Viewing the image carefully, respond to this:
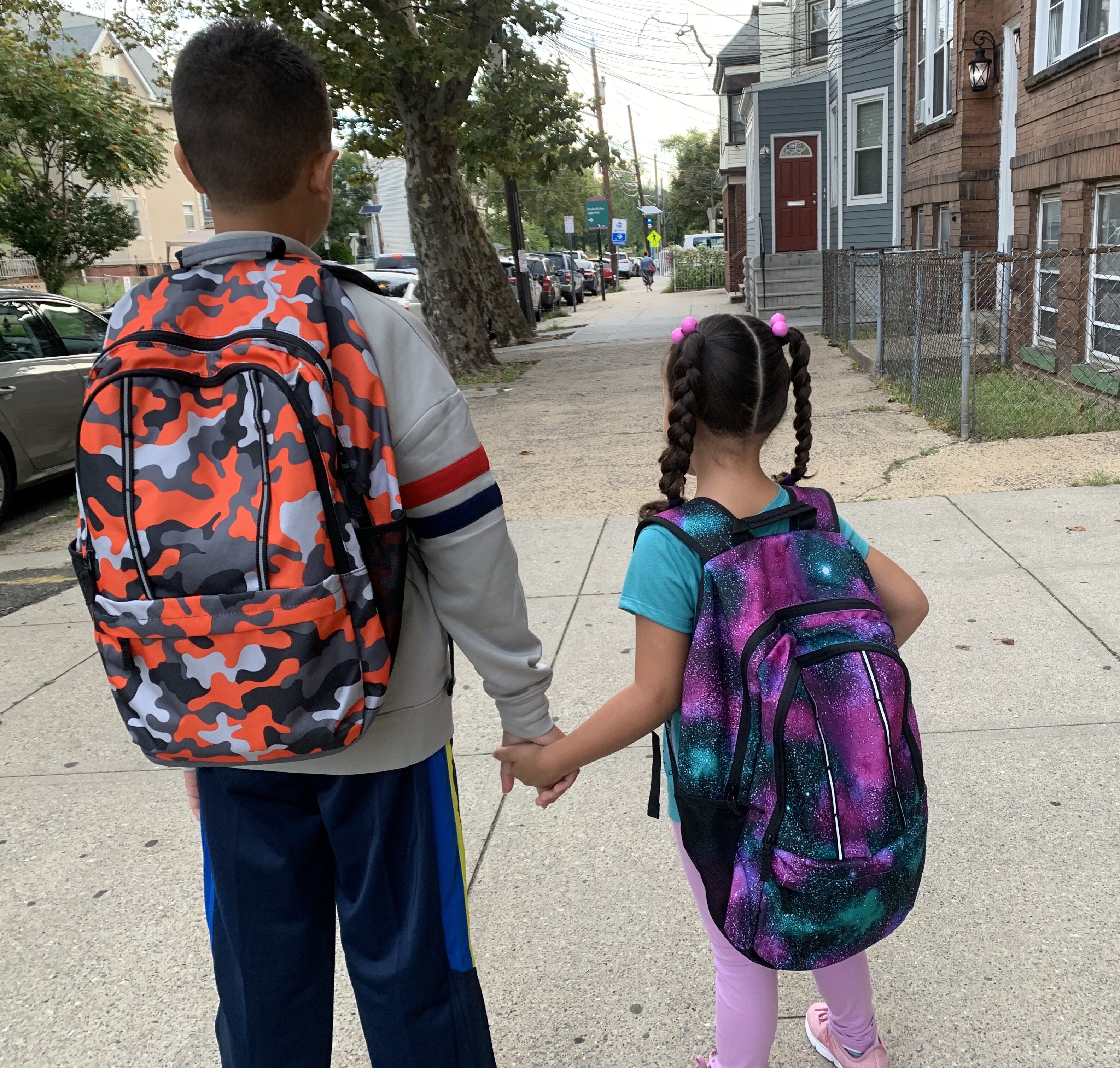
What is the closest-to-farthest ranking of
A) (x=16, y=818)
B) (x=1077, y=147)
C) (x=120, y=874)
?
(x=120, y=874) → (x=16, y=818) → (x=1077, y=147)

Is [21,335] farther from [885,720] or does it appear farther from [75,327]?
[885,720]

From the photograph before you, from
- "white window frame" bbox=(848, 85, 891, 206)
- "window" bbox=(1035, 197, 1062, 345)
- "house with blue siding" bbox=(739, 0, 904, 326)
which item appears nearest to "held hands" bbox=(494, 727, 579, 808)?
"window" bbox=(1035, 197, 1062, 345)

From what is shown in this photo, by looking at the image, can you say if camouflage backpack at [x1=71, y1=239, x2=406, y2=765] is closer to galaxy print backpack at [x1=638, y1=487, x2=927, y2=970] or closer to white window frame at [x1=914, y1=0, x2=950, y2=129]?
galaxy print backpack at [x1=638, y1=487, x2=927, y2=970]

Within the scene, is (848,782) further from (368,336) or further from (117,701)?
(117,701)

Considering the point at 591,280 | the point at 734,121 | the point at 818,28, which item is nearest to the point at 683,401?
the point at 818,28

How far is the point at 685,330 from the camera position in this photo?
172 centimetres

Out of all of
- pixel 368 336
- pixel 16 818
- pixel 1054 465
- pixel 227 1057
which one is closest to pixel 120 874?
pixel 16 818

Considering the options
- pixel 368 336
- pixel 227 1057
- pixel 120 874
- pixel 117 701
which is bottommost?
pixel 120 874

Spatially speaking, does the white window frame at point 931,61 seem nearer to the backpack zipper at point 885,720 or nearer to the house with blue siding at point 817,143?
the house with blue siding at point 817,143

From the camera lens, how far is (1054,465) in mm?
6504

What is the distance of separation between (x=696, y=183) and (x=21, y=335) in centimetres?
6814

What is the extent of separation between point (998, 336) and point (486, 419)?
5.13 m

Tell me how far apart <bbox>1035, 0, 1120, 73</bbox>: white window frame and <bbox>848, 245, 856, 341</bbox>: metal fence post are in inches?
118

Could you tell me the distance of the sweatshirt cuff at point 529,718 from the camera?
5.88 feet
